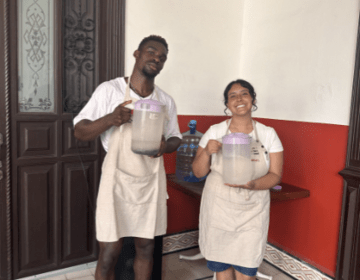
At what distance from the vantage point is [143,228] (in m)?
1.80

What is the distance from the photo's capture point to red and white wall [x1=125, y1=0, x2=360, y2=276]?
2.30m

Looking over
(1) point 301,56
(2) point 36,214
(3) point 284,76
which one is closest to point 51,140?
(2) point 36,214

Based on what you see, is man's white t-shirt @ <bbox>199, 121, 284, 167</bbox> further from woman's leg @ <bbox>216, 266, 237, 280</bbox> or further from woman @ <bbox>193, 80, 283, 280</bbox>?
woman's leg @ <bbox>216, 266, 237, 280</bbox>

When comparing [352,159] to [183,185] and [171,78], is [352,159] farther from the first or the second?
[171,78]

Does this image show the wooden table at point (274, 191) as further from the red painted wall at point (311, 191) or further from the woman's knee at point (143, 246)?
the woman's knee at point (143, 246)

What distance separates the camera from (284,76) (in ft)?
8.85

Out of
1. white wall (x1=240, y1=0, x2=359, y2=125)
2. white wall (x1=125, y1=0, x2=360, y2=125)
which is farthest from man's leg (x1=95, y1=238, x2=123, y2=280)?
white wall (x1=240, y1=0, x2=359, y2=125)

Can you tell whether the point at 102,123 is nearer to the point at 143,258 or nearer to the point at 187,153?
the point at 143,258

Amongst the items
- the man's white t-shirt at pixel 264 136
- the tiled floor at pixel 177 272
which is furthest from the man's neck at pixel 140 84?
the tiled floor at pixel 177 272

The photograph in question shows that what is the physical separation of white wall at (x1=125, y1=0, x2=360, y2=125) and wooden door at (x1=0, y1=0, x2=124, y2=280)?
324mm

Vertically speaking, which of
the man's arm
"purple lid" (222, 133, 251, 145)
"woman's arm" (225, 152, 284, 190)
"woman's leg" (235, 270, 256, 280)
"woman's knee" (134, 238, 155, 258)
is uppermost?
the man's arm

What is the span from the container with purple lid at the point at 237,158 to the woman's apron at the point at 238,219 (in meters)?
0.12

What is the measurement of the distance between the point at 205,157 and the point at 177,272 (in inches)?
53.0

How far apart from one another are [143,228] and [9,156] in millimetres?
1172
